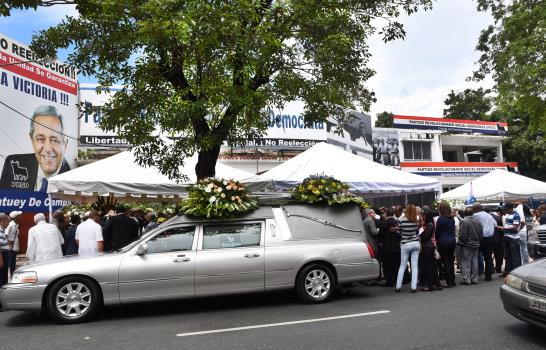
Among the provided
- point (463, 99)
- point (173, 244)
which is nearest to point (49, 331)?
point (173, 244)

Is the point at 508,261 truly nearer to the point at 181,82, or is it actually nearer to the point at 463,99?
the point at 181,82

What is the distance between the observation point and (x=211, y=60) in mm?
8648

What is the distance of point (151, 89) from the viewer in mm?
9656

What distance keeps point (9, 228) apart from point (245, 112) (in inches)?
216

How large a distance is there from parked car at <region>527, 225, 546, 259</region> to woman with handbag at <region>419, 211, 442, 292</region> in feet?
9.11

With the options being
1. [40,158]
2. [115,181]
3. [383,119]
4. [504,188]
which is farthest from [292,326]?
[383,119]

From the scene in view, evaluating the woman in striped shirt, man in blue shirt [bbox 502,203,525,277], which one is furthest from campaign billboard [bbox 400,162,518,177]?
the woman in striped shirt

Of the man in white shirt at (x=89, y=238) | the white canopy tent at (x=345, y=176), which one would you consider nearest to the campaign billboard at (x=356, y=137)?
the white canopy tent at (x=345, y=176)

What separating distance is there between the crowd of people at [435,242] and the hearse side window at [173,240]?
134 inches

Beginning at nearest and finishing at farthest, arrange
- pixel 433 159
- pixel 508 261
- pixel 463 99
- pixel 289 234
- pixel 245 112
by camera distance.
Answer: pixel 289 234 < pixel 245 112 < pixel 508 261 < pixel 433 159 < pixel 463 99

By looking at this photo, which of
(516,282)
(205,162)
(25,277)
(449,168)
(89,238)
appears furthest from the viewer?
(449,168)

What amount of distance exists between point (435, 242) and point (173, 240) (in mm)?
5229

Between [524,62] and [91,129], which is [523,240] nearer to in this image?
[524,62]

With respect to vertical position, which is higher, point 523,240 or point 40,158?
point 40,158
